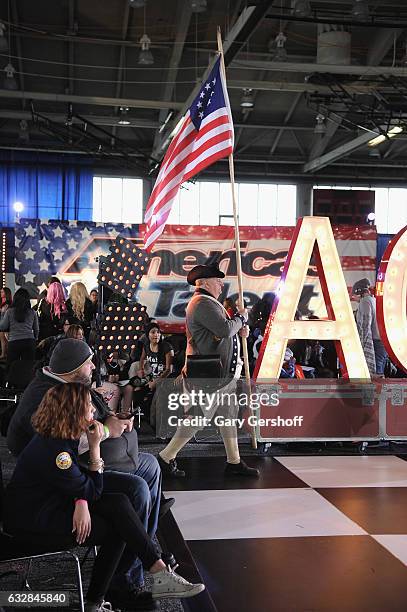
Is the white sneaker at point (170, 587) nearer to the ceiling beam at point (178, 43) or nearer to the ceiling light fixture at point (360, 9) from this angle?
the ceiling light fixture at point (360, 9)

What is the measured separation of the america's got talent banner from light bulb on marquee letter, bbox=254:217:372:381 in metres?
6.17

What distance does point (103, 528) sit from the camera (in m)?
3.05

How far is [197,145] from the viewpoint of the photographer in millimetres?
6273

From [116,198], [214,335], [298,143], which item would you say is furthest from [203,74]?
[214,335]

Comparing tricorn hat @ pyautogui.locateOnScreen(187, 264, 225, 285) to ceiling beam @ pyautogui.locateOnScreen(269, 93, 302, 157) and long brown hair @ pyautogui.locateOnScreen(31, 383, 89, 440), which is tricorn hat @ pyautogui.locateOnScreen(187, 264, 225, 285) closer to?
long brown hair @ pyautogui.locateOnScreen(31, 383, 89, 440)

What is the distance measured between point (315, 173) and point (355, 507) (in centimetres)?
1770

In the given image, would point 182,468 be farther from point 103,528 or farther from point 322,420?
point 103,528

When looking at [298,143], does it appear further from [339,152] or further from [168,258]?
[168,258]

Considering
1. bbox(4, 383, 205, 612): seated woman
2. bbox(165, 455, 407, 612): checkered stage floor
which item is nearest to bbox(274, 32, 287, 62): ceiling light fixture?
bbox(165, 455, 407, 612): checkered stage floor

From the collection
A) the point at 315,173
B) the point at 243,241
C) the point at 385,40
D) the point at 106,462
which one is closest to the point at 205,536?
the point at 106,462

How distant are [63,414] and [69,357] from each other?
0.59m

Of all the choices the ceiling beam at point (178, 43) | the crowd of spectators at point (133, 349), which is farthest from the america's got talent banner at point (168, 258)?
the ceiling beam at point (178, 43)

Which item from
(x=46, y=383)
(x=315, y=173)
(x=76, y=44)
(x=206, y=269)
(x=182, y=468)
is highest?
(x=76, y=44)

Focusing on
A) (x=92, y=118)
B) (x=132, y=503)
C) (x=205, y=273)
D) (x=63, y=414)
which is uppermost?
(x=92, y=118)
